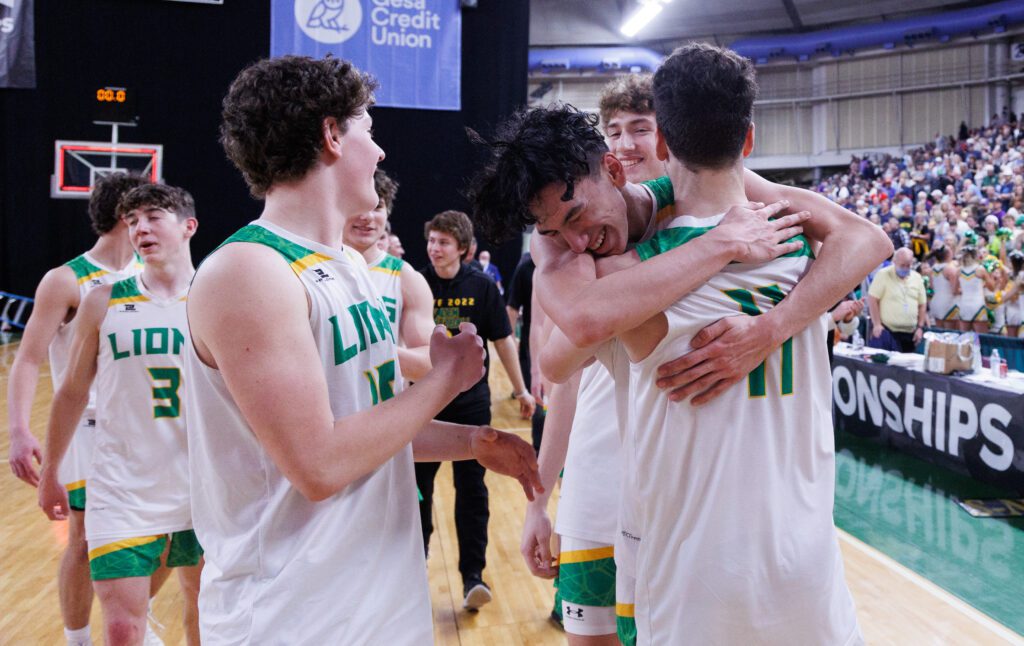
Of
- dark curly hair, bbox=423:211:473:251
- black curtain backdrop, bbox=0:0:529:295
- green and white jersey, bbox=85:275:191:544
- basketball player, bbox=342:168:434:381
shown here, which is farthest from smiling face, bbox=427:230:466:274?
black curtain backdrop, bbox=0:0:529:295

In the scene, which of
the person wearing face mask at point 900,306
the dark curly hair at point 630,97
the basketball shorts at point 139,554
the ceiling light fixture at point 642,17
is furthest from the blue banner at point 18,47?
the ceiling light fixture at point 642,17

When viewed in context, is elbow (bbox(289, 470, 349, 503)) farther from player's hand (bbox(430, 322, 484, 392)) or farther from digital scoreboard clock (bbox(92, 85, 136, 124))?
digital scoreboard clock (bbox(92, 85, 136, 124))

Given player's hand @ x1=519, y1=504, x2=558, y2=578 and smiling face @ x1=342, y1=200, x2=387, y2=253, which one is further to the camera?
smiling face @ x1=342, y1=200, x2=387, y2=253

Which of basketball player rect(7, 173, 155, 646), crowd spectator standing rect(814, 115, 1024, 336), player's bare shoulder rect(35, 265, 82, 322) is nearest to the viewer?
basketball player rect(7, 173, 155, 646)

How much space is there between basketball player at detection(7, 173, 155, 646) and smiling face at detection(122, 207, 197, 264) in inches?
13.0

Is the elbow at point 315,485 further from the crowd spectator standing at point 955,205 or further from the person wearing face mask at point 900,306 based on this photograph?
the crowd spectator standing at point 955,205

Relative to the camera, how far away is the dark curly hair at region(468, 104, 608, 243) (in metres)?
1.31

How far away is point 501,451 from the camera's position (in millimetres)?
1544

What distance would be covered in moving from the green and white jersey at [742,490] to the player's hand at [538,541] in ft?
2.20

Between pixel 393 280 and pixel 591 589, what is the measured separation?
1.86m

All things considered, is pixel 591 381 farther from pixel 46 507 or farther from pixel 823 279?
pixel 46 507

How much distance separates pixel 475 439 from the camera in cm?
156

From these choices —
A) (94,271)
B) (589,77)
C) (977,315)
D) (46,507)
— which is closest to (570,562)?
(46,507)

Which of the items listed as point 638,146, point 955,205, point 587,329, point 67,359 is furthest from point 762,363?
point 955,205
